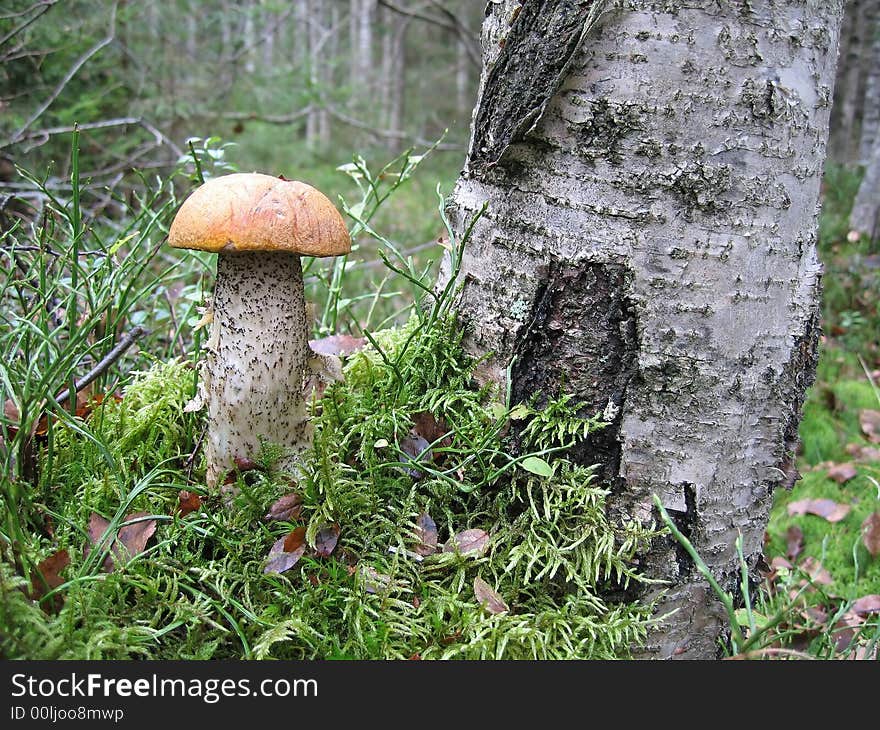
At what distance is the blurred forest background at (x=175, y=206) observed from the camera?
161 cm

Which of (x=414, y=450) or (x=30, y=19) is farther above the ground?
(x=30, y=19)

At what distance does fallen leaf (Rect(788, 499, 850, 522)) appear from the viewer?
2.78 meters

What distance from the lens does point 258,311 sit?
4.75 ft

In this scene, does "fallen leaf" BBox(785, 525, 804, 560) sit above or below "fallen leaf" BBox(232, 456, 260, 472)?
below

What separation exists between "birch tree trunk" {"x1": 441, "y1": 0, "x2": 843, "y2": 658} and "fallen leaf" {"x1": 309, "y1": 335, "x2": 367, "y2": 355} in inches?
24.4

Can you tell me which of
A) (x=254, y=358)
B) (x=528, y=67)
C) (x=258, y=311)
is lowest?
(x=254, y=358)

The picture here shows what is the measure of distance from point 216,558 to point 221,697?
1.26 ft

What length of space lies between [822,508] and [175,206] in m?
2.87

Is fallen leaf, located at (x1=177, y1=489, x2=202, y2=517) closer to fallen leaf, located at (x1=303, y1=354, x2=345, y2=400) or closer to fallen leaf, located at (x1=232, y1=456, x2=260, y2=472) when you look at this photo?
fallen leaf, located at (x1=232, y1=456, x2=260, y2=472)

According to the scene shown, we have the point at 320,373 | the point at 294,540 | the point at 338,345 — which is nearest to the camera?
the point at 294,540

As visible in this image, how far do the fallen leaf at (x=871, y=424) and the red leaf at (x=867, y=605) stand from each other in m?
1.45

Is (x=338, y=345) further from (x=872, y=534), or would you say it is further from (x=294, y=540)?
(x=872, y=534)

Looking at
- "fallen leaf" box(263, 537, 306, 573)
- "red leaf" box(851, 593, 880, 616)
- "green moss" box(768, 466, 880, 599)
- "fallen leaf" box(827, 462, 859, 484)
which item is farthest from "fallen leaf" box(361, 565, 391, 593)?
"fallen leaf" box(827, 462, 859, 484)

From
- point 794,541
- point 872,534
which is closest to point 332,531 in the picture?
point 794,541
